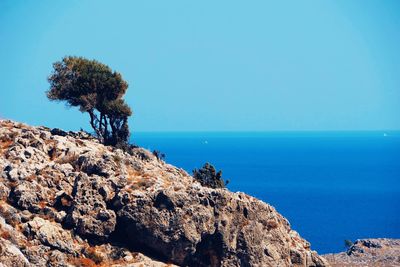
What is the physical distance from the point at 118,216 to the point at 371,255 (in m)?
55.0

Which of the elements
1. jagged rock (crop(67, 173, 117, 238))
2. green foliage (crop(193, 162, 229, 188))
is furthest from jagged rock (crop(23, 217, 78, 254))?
green foliage (crop(193, 162, 229, 188))

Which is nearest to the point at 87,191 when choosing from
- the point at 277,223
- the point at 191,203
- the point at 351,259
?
the point at 191,203

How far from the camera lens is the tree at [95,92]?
216ft

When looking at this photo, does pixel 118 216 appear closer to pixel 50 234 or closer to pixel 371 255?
pixel 50 234

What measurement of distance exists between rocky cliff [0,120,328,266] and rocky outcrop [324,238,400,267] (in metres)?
34.6

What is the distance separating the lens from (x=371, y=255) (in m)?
96.8

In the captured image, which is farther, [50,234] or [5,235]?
[50,234]

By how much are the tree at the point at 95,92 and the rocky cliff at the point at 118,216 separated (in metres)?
9.22

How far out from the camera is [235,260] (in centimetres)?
5266

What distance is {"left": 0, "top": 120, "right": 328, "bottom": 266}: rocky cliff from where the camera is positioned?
48094 millimetres

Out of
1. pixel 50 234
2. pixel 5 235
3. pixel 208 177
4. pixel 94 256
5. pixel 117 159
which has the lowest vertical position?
pixel 94 256

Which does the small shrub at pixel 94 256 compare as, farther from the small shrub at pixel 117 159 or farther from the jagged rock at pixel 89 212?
Result: the small shrub at pixel 117 159

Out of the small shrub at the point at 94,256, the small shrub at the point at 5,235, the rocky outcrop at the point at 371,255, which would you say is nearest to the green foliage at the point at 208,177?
the small shrub at the point at 94,256

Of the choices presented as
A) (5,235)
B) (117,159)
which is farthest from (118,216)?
(5,235)
